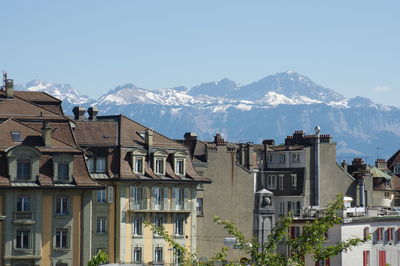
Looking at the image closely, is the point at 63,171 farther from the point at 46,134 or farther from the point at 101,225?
the point at 101,225

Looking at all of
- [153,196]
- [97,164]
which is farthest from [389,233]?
→ [97,164]

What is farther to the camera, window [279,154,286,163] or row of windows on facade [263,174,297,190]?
window [279,154,286,163]

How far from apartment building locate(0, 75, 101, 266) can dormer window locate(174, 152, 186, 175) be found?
14.0m

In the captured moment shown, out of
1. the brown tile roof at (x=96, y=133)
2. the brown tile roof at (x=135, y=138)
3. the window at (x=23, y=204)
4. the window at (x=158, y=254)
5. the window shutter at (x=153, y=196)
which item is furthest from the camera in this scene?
the brown tile roof at (x=135, y=138)

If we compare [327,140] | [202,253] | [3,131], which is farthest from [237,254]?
[3,131]

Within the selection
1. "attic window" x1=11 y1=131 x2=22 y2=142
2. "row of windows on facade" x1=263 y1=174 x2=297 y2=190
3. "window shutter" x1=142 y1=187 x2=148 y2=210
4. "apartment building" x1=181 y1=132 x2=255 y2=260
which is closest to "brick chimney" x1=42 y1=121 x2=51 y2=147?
"attic window" x1=11 y1=131 x2=22 y2=142

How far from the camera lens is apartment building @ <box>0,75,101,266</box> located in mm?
98750

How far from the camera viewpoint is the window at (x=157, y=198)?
367 feet

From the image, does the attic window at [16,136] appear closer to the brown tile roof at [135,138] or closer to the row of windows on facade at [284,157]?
the brown tile roof at [135,138]

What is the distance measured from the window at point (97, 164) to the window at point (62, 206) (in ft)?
28.8

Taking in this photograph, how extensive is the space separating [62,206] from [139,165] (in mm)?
12312

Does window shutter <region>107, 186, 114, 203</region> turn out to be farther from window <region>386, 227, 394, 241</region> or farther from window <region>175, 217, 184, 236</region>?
window <region>386, 227, 394, 241</region>

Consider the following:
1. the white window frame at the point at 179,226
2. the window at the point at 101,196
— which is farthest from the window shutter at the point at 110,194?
the white window frame at the point at 179,226

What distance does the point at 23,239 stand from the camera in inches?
3898
